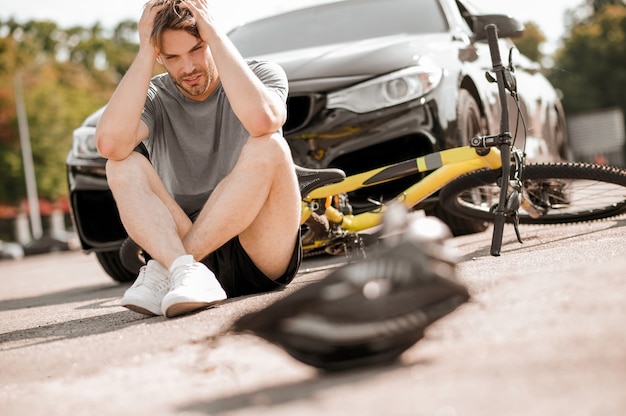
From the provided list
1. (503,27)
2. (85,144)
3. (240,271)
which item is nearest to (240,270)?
(240,271)

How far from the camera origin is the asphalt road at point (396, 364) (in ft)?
6.24

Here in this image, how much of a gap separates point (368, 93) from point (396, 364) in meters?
3.33

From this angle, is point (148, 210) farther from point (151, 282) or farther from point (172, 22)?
point (172, 22)

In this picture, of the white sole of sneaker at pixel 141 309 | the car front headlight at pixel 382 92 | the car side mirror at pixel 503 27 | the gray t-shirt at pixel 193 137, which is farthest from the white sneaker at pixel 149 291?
the car side mirror at pixel 503 27

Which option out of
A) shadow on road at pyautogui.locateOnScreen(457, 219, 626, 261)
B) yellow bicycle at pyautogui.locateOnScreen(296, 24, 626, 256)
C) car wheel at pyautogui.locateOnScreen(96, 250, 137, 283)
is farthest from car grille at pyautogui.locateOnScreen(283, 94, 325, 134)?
car wheel at pyautogui.locateOnScreen(96, 250, 137, 283)

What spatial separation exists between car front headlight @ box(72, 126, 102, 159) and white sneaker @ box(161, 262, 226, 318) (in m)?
2.87

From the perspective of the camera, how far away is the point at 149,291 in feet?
12.0

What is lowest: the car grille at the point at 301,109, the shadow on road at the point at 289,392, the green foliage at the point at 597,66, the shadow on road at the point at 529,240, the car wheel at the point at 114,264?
the green foliage at the point at 597,66

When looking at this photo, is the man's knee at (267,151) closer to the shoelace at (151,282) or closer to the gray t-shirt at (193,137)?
the gray t-shirt at (193,137)

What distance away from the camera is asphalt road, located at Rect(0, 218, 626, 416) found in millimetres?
1902

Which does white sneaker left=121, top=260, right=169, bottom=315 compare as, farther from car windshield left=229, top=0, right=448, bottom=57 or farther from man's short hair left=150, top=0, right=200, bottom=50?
car windshield left=229, top=0, right=448, bottom=57

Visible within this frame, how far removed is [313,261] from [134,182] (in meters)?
2.85

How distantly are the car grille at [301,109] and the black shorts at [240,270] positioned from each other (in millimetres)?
1552

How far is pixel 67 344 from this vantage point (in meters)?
3.32
